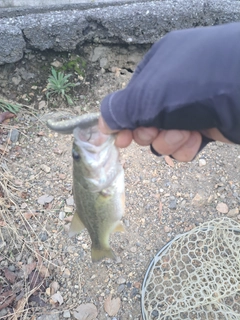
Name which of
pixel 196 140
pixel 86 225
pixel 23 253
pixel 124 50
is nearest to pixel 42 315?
pixel 23 253

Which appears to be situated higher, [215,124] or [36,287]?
[215,124]

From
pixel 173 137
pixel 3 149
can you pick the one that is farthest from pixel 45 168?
pixel 173 137

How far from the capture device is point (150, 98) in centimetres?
146

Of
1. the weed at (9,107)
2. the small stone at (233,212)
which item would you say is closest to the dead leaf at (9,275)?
the weed at (9,107)

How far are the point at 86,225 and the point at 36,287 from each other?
1.12m

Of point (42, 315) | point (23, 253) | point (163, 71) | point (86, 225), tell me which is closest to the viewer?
point (163, 71)

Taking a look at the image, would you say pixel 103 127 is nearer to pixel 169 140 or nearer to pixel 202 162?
pixel 169 140

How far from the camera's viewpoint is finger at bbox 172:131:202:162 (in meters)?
1.81

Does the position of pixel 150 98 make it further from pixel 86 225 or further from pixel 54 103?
pixel 54 103

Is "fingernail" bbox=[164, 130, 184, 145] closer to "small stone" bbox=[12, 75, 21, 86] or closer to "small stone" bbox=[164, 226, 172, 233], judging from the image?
"small stone" bbox=[164, 226, 172, 233]

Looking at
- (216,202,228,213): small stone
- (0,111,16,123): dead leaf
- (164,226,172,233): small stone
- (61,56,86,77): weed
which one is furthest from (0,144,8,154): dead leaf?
(216,202,228,213): small stone

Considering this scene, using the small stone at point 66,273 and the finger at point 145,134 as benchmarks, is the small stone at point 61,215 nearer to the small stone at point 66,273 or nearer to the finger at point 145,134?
the small stone at point 66,273

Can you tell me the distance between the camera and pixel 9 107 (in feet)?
12.5

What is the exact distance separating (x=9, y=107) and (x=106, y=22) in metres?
1.25
